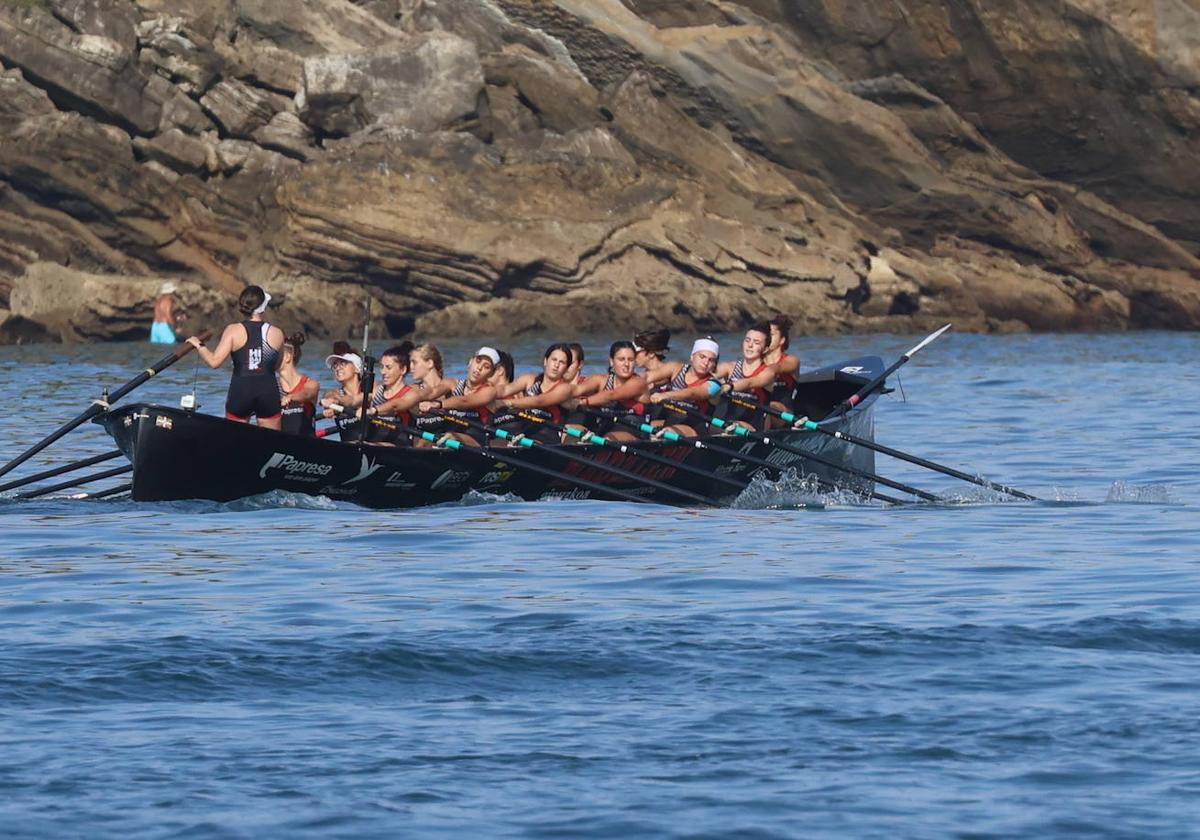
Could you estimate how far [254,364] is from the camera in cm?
1712

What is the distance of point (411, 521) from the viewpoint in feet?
53.2

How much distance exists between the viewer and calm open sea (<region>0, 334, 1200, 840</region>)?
776cm

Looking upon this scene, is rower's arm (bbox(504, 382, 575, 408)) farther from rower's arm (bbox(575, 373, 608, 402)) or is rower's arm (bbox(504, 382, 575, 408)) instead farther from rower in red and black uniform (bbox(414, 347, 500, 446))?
rower in red and black uniform (bbox(414, 347, 500, 446))

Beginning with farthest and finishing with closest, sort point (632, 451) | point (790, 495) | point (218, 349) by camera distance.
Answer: point (790, 495), point (632, 451), point (218, 349)

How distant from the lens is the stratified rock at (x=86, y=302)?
46.0 metres

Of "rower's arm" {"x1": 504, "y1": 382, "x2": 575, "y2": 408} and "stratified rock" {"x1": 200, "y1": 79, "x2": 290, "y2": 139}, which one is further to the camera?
"stratified rock" {"x1": 200, "y1": 79, "x2": 290, "y2": 139}

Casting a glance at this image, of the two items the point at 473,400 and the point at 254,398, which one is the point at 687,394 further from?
the point at 254,398

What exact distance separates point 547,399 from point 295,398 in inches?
88.5

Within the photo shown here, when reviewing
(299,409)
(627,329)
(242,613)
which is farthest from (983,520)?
(627,329)

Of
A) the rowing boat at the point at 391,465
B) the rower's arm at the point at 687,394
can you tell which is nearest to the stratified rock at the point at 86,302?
the rower's arm at the point at 687,394

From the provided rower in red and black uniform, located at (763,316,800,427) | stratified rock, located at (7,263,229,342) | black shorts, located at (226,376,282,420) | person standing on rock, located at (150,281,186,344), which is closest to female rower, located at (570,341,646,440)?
rower in red and black uniform, located at (763,316,800,427)

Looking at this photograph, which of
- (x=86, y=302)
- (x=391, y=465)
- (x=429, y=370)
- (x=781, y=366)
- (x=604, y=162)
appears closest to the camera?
(x=391, y=465)

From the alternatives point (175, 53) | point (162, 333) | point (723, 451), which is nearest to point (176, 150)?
point (175, 53)

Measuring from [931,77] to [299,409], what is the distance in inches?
1584
